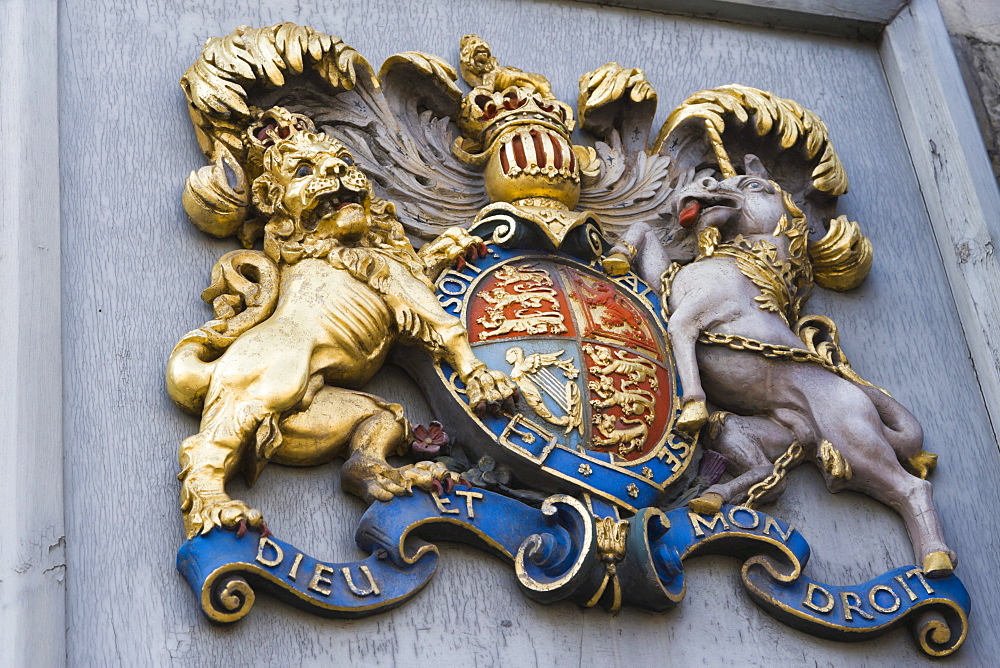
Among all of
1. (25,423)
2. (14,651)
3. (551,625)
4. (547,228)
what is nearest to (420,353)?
(547,228)

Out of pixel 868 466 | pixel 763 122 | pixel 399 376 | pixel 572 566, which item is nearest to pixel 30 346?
pixel 399 376

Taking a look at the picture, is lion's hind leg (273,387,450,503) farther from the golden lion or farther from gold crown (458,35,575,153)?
gold crown (458,35,575,153)

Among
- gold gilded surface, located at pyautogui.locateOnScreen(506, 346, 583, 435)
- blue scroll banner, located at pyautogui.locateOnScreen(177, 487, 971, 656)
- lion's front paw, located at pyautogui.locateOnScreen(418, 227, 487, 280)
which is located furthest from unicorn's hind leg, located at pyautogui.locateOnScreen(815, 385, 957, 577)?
lion's front paw, located at pyautogui.locateOnScreen(418, 227, 487, 280)

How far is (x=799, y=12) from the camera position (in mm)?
3887

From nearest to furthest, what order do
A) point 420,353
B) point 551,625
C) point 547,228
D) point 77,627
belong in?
point 77,627, point 551,625, point 420,353, point 547,228

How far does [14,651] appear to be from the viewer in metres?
2.19

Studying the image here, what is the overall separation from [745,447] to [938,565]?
17.6 inches

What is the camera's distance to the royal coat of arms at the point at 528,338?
102 inches

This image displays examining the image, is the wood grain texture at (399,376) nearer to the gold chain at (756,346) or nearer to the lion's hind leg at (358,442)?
the lion's hind leg at (358,442)

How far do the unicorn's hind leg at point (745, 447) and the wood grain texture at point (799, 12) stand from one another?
1.39 meters

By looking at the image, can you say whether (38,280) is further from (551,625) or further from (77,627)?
(551,625)

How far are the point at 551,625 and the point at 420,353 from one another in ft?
2.00

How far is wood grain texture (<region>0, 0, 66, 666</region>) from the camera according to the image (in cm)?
230

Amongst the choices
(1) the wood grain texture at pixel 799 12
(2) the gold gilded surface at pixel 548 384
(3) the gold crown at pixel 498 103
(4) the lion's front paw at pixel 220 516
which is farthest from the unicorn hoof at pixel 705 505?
(1) the wood grain texture at pixel 799 12
